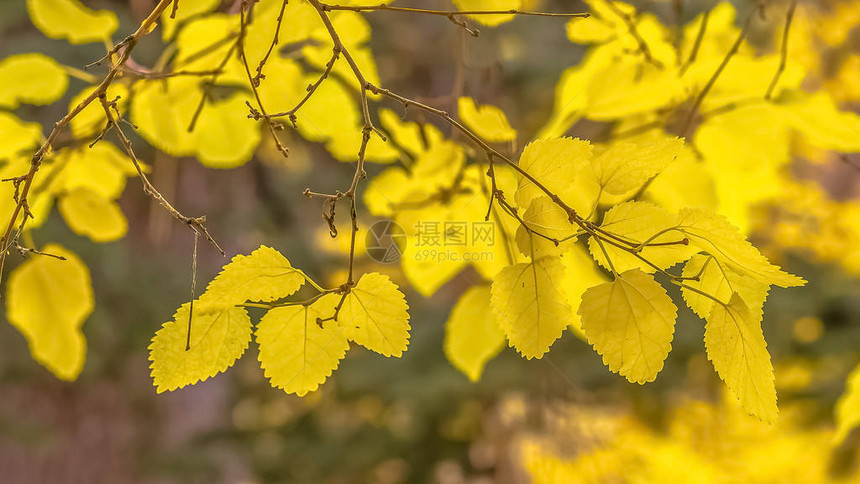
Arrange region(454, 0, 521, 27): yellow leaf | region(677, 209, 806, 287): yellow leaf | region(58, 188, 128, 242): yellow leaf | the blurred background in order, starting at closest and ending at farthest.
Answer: region(677, 209, 806, 287): yellow leaf → region(454, 0, 521, 27): yellow leaf → region(58, 188, 128, 242): yellow leaf → the blurred background

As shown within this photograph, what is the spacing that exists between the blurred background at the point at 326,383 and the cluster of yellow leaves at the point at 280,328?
1064mm

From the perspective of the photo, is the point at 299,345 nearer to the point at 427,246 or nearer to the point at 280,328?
the point at 280,328

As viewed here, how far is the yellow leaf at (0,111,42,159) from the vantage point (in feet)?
1.51

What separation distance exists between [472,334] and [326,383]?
1.50m

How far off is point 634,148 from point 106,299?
5.82ft

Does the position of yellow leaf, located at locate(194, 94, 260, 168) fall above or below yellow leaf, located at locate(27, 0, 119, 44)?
below

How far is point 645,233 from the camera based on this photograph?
1.02ft

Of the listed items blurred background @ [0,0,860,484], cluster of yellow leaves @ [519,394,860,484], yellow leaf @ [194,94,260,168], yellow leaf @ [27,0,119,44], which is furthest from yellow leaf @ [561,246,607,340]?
cluster of yellow leaves @ [519,394,860,484]

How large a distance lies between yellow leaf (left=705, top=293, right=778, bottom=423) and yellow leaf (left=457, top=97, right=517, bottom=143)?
0.82 ft

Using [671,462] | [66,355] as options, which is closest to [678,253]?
[66,355]

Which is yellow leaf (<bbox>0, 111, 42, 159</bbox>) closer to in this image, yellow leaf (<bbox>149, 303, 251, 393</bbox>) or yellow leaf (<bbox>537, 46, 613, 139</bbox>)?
yellow leaf (<bbox>149, 303, 251, 393</bbox>)

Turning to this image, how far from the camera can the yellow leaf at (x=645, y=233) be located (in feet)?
1.02

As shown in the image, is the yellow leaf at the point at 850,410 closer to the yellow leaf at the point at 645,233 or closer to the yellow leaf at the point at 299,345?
the yellow leaf at the point at 645,233

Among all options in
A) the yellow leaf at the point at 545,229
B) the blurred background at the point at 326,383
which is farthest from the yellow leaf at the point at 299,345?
the blurred background at the point at 326,383
